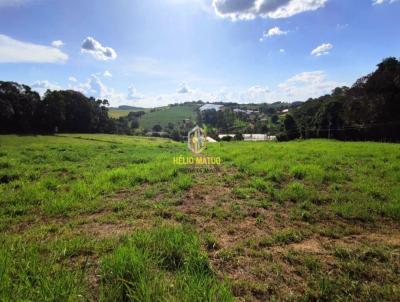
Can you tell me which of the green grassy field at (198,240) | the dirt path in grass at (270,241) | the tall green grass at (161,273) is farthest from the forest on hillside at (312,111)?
the tall green grass at (161,273)

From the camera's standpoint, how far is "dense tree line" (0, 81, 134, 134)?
53.5 meters

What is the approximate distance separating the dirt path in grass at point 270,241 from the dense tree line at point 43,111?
6091 centimetres

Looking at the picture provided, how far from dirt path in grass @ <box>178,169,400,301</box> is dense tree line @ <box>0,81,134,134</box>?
60909 millimetres

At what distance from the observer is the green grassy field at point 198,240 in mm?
2822

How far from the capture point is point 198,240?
13.1 ft

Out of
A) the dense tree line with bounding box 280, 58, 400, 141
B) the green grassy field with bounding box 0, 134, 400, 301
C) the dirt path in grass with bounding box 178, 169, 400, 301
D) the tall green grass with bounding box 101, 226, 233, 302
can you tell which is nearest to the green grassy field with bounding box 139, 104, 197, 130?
the dense tree line with bounding box 280, 58, 400, 141

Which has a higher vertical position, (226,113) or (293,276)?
(226,113)

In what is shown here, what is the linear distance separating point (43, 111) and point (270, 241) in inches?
2665

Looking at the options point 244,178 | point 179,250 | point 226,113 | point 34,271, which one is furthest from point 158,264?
point 226,113

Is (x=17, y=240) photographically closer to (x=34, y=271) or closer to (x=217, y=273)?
(x=34, y=271)

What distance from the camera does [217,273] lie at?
126 inches

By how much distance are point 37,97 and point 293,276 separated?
72.0m
